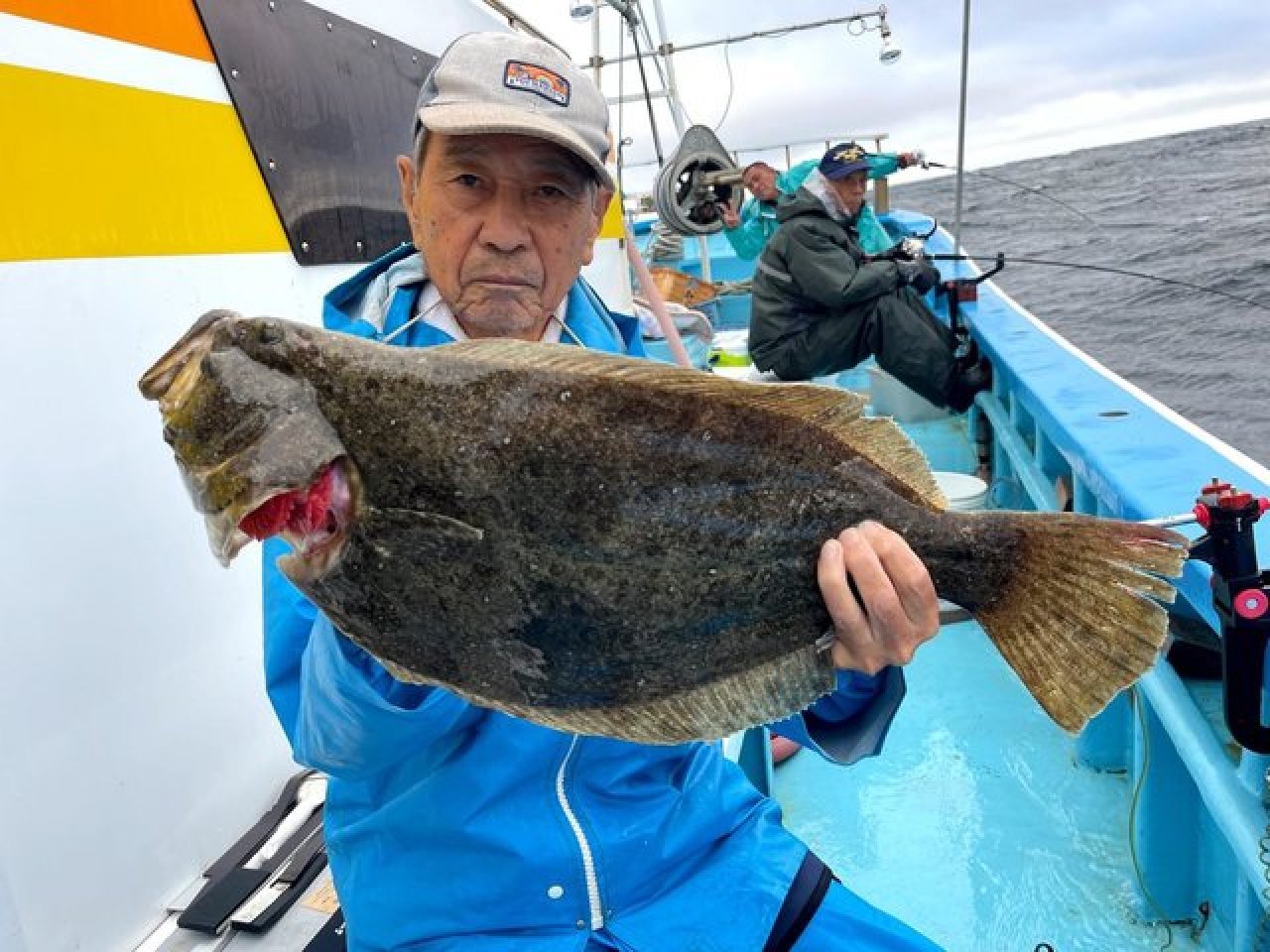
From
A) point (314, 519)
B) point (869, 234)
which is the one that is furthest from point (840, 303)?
point (314, 519)

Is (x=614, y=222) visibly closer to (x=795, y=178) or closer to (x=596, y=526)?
(x=795, y=178)

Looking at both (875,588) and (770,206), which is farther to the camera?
(770,206)

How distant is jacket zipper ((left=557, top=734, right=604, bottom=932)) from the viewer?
200cm

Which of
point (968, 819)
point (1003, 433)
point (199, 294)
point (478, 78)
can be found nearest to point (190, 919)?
point (199, 294)

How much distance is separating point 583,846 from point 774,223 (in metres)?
9.44

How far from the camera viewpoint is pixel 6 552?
210 centimetres

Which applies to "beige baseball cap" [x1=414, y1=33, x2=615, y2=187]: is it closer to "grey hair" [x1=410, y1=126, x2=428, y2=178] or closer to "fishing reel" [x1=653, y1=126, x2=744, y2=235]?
"grey hair" [x1=410, y1=126, x2=428, y2=178]

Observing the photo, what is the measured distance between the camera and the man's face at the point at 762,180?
9.72 metres

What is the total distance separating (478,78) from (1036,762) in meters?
3.71

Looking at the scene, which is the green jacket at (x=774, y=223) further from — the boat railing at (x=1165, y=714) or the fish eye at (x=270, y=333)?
the fish eye at (x=270, y=333)

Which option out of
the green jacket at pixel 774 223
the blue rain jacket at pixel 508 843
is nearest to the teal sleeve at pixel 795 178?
the green jacket at pixel 774 223

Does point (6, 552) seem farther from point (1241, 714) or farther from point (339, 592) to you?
point (1241, 714)

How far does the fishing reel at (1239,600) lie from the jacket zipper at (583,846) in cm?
167

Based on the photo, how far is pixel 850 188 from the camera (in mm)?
8414
